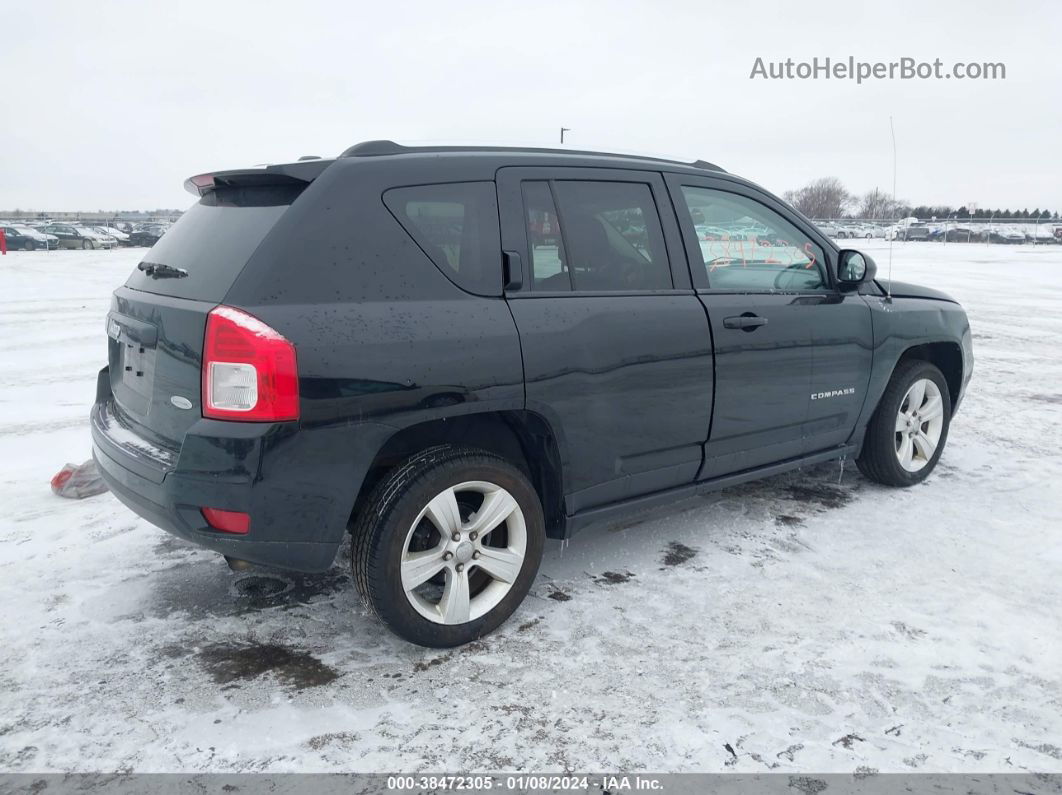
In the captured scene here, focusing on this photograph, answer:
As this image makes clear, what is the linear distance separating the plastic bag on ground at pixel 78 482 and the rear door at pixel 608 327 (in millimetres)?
2893

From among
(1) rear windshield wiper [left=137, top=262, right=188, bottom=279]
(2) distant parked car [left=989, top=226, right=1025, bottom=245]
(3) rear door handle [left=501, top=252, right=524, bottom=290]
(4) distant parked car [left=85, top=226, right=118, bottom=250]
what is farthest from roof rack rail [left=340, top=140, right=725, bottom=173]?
(2) distant parked car [left=989, top=226, right=1025, bottom=245]

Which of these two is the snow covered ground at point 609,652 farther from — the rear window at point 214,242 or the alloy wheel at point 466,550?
the rear window at point 214,242

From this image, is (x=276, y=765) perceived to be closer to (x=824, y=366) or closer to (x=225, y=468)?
(x=225, y=468)

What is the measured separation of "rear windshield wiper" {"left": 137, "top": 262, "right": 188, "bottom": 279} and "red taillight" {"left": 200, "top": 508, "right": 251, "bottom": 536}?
91 centimetres

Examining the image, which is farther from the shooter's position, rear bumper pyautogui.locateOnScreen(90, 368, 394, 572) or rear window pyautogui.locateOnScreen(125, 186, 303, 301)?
rear window pyautogui.locateOnScreen(125, 186, 303, 301)

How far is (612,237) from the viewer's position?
350 cm

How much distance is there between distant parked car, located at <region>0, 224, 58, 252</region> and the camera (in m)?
37.6

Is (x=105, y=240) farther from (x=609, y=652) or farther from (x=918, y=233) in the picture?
(x=918, y=233)

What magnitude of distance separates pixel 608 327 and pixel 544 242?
439 mm

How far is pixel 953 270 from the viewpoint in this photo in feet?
74.4

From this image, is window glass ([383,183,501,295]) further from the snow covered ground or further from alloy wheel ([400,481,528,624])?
the snow covered ground

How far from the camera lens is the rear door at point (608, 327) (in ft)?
10.5

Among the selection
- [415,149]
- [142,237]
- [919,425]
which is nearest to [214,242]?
[415,149]

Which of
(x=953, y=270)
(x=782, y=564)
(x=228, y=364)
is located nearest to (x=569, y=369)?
(x=228, y=364)
